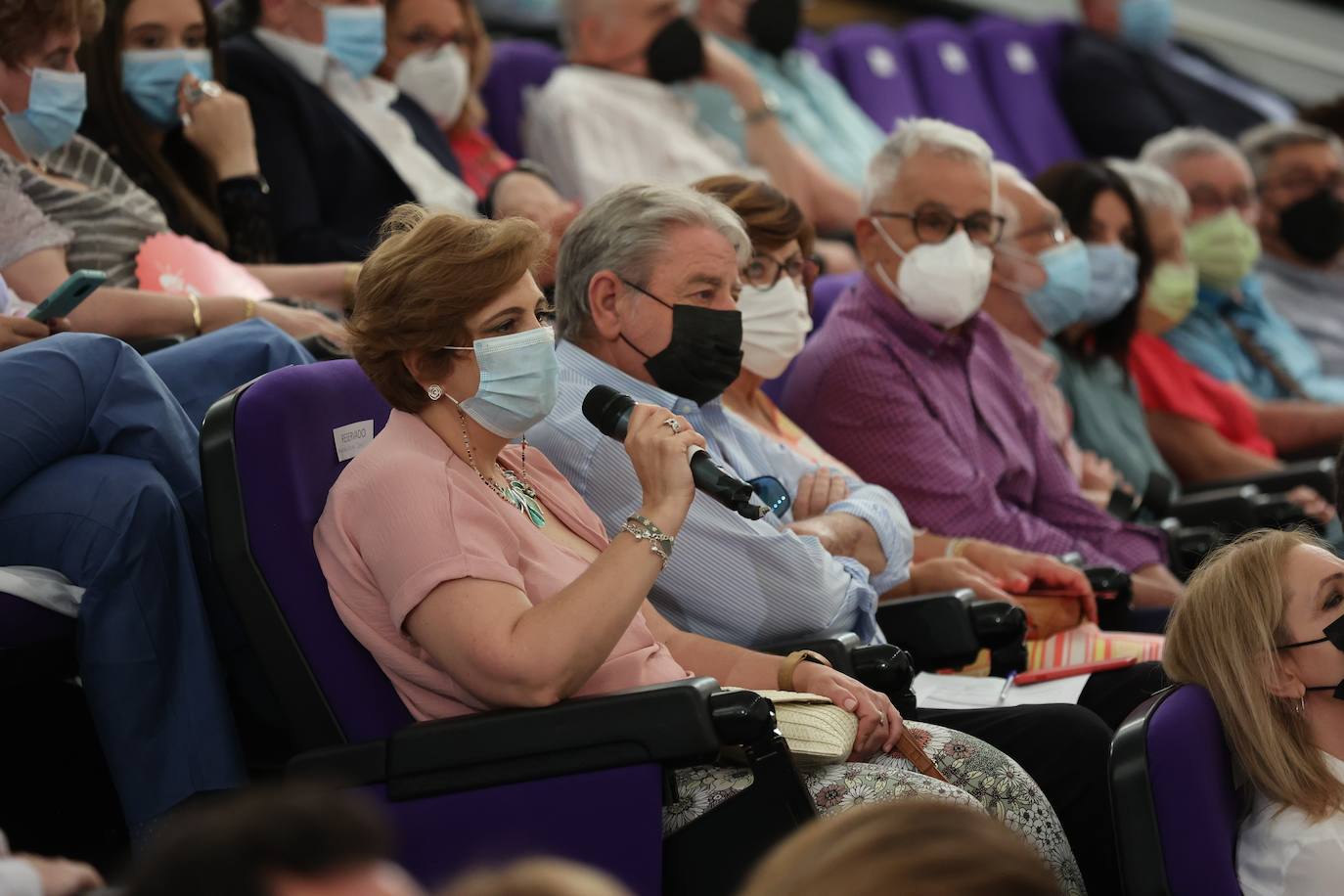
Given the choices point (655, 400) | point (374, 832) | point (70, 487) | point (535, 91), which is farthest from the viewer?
point (535, 91)

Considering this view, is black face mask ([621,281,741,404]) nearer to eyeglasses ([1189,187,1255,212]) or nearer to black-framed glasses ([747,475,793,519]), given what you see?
black-framed glasses ([747,475,793,519])

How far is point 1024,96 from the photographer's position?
6527 millimetres

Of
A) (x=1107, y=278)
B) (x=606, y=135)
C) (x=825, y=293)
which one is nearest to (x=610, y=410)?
(x=825, y=293)

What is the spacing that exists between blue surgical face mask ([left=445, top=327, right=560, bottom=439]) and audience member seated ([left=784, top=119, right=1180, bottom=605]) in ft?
4.33

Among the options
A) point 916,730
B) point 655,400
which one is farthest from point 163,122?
point 916,730

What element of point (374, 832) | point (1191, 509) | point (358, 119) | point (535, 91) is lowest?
point (1191, 509)

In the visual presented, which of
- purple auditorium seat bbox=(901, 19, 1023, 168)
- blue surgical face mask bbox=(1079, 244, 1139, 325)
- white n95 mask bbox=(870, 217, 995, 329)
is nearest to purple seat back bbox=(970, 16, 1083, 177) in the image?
purple auditorium seat bbox=(901, 19, 1023, 168)

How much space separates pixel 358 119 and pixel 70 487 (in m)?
1.91

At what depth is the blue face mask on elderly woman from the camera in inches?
83.0

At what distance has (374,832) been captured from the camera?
3.27ft

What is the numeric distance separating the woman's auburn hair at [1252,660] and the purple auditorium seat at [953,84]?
4114mm

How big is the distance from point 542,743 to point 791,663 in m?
0.57

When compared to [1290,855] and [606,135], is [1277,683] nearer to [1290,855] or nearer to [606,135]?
[1290,855]

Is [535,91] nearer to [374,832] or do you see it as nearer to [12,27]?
[12,27]
